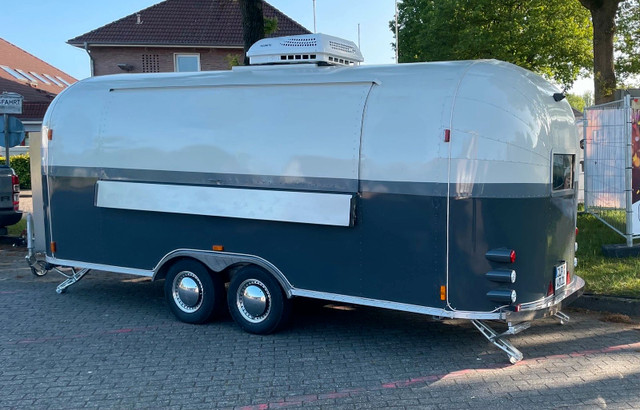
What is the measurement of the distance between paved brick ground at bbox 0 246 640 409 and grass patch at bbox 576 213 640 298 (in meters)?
0.58

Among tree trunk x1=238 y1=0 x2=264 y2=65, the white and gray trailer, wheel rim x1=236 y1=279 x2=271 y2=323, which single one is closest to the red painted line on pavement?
the white and gray trailer

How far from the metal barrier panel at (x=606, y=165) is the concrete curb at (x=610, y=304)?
210 cm

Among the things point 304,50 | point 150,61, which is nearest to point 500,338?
point 304,50

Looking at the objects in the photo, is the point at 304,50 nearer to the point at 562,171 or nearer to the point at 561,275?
the point at 562,171

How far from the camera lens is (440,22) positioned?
27.8 metres

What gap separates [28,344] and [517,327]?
5.13 metres

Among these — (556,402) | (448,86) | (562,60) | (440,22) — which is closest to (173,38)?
(440,22)

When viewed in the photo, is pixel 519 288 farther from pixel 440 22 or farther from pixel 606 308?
pixel 440 22

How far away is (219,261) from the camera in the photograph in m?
7.08

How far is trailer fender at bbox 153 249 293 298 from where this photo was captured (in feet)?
22.0

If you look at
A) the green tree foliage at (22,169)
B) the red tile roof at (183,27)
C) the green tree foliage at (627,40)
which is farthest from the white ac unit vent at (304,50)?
the green tree foliage at (22,169)

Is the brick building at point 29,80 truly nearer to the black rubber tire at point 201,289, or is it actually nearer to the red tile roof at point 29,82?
the red tile roof at point 29,82

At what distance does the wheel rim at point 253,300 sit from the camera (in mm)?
6895

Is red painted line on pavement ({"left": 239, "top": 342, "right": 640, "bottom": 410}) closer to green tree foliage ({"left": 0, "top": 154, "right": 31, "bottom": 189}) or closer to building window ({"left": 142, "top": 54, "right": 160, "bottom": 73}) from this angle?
green tree foliage ({"left": 0, "top": 154, "right": 31, "bottom": 189})
